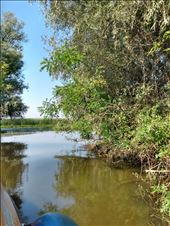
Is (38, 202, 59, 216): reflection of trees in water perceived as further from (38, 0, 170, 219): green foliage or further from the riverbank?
(38, 0, 170, 219): green foliage

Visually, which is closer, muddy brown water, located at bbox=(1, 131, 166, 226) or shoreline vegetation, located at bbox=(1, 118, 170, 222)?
shoreline vegetation, located at bbox=(1, 118, 170, 222)

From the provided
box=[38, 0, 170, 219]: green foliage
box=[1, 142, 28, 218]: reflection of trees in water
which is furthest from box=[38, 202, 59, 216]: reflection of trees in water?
box=[38, 0, 170, 219]: green foliage

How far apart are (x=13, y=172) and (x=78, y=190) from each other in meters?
3.10

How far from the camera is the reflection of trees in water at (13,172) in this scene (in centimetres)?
826

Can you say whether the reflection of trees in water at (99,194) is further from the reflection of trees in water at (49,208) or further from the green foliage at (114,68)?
the green foliage at (114,68)

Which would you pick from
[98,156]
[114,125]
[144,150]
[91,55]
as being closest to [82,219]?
[144,150]

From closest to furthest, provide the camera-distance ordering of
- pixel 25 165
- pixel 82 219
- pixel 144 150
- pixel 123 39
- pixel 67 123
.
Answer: pixel 82 219 < pixel 144 150 < pixel 123 39 < pixel 67 123 < pixel 25 165

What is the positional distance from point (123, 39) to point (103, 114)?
5.40 ft

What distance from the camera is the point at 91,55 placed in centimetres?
948

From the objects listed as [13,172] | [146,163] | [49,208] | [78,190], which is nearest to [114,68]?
[146,163]

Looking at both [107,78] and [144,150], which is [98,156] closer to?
[107,78]

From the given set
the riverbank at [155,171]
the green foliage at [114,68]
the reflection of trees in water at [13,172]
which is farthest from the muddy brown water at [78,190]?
the green foliage at [114,68]

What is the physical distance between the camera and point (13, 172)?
1103cm

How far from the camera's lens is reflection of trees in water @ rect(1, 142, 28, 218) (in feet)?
27.1
